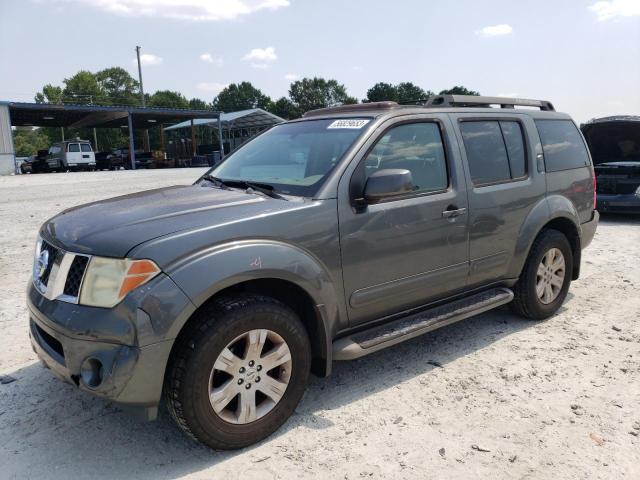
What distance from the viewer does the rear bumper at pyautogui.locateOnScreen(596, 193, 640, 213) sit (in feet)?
30.6

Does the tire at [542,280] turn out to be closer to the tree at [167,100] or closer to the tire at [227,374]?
the tire at [227,374]

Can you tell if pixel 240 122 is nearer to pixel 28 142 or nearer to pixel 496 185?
pixel 496 185

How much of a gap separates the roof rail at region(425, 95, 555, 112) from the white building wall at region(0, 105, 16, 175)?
101 ft

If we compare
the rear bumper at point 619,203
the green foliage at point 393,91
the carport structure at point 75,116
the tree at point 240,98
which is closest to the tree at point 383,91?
the green foliage at point 393,91

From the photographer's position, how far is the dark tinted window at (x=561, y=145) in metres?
4.66

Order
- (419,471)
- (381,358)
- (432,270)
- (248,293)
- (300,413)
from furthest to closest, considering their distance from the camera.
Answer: (381,358), (432,270), (300,413), (248,293), (419,471)

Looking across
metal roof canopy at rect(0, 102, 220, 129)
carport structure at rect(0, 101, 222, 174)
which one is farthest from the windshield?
metal roof canopy at rect(0, 102, 220, 129)

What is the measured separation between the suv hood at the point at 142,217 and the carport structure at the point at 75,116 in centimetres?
3059

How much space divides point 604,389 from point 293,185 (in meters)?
2.44

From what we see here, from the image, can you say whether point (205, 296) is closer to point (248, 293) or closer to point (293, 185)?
point (248, 293)

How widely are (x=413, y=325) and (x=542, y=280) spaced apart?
1761 mm

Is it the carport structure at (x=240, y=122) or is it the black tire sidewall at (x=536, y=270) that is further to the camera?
the carport structure at (x=240, y=122)

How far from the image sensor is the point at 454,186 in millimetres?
3771

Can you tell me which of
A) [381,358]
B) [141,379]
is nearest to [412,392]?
[381,358]
